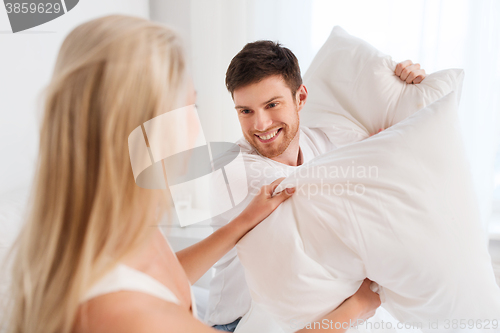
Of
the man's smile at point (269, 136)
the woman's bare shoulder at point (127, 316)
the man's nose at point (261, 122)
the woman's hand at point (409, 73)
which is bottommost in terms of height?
the man's smile at point (269, 136)

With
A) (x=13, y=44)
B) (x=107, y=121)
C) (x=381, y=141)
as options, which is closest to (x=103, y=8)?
(x=13, y=44)

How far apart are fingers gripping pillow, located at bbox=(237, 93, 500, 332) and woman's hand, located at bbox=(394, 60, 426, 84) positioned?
370mm

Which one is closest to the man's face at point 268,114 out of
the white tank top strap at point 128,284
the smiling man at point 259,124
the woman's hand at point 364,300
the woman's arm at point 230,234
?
the smiling man at point 259,124

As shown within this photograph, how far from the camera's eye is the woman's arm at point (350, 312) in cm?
67

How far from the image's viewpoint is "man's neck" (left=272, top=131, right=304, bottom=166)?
46.1 inches

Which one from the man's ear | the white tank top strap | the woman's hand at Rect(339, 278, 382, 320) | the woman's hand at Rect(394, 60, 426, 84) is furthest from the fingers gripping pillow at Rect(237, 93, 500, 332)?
the man's ear

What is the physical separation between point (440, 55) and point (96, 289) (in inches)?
67.1

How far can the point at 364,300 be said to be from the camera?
72 centimetres

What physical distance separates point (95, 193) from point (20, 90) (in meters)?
0.59

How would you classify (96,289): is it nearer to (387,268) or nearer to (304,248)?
(304,248)

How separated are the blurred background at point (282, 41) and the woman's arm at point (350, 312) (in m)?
0.69

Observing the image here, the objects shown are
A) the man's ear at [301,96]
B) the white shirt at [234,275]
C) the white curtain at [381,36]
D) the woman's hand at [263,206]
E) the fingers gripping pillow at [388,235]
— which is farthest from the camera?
the white curtain at [381,36]

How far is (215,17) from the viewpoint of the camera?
5.99 feet

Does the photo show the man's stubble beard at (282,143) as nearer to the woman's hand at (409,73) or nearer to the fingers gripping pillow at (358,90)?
the fingers gripping pillow at (358,90)
